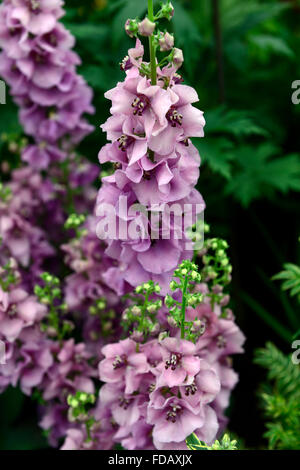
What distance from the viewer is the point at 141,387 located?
118cm

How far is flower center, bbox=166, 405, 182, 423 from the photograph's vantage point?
3.48 feet

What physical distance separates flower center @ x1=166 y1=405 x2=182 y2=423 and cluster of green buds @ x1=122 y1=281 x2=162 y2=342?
0.51 ft

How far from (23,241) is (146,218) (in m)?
0.66

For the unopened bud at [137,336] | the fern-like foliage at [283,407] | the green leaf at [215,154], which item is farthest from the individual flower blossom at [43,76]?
the fern-like foliage at [283,407]

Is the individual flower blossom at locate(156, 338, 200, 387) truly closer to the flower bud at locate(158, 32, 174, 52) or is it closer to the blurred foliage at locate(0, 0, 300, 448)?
the flower bud at locate(158, 32, 174, 52)

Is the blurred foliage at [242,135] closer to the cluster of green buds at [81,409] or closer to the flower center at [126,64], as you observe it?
the cluster of green buds at [81,409]

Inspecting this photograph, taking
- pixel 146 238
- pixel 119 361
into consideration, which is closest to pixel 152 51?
pixel 146 238

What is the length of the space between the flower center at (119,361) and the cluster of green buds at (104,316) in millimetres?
306

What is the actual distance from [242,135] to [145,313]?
1.47m

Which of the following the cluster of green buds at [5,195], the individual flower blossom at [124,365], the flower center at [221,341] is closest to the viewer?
the individual flower blossom at [124,365]

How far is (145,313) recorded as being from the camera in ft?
3.92

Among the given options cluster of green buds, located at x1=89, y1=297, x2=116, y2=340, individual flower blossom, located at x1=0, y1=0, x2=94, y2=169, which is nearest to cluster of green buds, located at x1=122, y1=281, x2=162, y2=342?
cluster of green buds, located at x1=89, y1=297, x2=116, y2=340

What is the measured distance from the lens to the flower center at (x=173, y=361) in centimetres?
103

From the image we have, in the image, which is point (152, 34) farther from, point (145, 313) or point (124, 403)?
point (124, 403)
